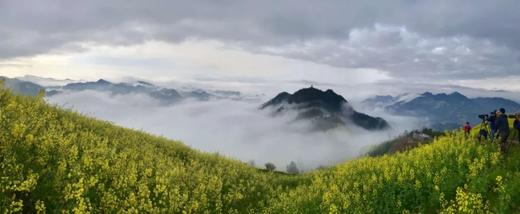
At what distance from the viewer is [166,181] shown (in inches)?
890

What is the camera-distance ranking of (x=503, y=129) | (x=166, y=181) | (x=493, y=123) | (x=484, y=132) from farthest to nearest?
(x=484, y=132), (x=493, y=123), (x=503, y=129), (x=166, y=181)

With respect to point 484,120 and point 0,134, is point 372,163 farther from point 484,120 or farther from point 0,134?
point 0,134

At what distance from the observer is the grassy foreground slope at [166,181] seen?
1527 cm

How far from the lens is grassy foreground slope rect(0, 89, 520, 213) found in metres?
15.3

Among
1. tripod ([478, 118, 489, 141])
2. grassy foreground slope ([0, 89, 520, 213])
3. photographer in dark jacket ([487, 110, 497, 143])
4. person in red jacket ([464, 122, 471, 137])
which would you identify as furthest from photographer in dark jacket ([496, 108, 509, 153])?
person in red jacket ([464, 122, 471, 137])

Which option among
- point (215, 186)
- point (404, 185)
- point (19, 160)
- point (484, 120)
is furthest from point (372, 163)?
point (19, 160)

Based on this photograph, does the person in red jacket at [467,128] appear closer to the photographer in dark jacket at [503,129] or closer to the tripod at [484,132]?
the tripod at [484,132]

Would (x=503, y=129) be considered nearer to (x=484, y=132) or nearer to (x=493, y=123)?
(x=493, y=123)

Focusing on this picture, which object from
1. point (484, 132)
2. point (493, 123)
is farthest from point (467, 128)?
point (493, 123)

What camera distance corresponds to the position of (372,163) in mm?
36125

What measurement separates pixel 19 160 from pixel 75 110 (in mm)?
20990

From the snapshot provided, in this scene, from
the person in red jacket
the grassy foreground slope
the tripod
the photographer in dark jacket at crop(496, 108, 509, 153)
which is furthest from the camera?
the person in red jacket

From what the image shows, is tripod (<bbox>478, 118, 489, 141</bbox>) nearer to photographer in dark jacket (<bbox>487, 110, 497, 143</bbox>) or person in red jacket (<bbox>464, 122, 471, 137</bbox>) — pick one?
photographer in dark jacket (<bbox>487, 110, 497, 143</bbox>)

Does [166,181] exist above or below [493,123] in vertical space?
below
